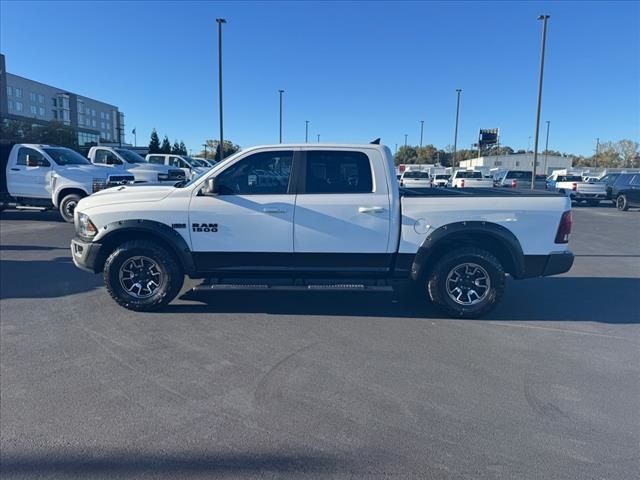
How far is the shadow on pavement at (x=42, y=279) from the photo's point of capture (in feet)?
20.1

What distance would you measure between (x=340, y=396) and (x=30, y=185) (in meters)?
12.8

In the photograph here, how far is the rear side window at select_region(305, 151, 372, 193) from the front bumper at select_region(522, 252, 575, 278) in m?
2.08

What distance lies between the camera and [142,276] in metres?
5.33

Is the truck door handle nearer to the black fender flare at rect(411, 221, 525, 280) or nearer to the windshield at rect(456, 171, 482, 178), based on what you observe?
the black fender flare at rect(411, 221, 525, 280)

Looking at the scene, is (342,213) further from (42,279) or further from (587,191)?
(587,191)

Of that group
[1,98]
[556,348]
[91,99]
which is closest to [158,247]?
[556,348]

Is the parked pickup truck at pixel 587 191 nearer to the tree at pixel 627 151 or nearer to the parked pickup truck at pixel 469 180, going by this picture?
the parked pickup truck at pixel 469 180

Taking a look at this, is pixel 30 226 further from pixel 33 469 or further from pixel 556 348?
pixel 556 348

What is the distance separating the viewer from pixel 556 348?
4465mm

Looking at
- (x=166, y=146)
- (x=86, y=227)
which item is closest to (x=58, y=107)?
(x=166, y=146)

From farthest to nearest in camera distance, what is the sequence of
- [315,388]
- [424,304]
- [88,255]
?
[424,304]
[88,255]
[315,388]

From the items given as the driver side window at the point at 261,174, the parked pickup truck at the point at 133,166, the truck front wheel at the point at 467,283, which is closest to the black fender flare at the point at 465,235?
the truck front wheel at the point at 467,283

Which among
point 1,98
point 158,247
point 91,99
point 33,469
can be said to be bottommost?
point 33,469

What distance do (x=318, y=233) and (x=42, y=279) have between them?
15.0ft
